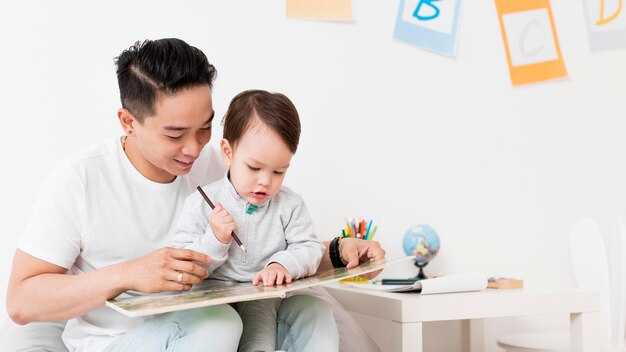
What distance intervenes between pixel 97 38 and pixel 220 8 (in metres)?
0.36

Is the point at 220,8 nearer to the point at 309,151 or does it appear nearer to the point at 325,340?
the point at 309,151

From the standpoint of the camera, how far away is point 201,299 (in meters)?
1.07

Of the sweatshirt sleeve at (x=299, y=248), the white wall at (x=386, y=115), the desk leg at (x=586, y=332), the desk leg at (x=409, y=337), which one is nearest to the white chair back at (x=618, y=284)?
the white wall at (x=386, y=115)

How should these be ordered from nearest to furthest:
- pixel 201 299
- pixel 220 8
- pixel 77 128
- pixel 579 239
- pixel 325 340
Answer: pixel 201 299 → pixel 325 340 → pixel 77 128 → pixel 220 8 → pixel 579 239

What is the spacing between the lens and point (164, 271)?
118 cm

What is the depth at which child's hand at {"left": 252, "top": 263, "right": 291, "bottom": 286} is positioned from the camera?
124cm

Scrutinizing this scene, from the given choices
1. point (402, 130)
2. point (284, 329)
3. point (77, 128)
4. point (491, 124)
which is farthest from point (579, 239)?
point (77, 128)

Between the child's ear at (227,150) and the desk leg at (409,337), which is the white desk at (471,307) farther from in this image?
the child's ear at (227,150)

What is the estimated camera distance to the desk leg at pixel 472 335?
2.24m

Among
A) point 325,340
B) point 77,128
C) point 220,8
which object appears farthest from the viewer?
point 220,8

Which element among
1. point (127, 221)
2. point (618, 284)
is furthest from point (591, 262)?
point (127, 221)

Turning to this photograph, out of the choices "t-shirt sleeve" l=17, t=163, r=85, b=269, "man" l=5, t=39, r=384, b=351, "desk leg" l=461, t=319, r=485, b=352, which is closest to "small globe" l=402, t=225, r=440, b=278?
"desk leg" l=461, t=319, r=485, b=352

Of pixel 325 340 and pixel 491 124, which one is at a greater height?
pixel 491 124

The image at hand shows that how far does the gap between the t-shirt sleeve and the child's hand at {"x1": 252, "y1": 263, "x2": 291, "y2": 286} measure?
38 centimetres
